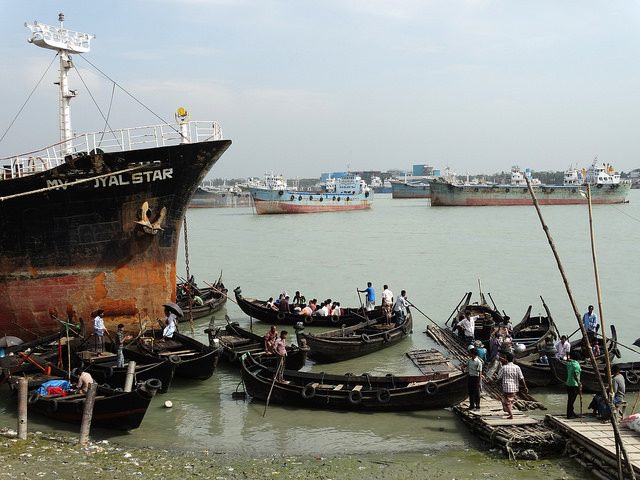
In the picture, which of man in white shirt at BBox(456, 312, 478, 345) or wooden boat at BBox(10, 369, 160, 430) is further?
man in white shirt at BBox(456, 312, 478, 345)

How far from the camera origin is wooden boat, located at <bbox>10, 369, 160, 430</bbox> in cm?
1238

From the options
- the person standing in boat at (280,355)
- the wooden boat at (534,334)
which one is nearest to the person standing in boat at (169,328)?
the person standing in boat at (280,355)

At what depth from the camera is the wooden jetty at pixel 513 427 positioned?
1138cm

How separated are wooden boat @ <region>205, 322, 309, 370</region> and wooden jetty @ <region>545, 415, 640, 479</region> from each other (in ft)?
21.0

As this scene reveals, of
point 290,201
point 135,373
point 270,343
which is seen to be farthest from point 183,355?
point 290,201

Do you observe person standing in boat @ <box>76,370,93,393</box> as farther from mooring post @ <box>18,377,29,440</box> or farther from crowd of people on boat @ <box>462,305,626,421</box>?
crowd of people on boat @ <box>462,305,626,421</box>

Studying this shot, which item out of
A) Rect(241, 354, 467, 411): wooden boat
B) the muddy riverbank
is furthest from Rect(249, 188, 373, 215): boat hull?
the muddy riverbank

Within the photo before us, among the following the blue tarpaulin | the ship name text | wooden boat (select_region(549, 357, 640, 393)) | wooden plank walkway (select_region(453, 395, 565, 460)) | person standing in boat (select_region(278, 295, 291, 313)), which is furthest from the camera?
person standing in boat (select_region(278, 295, 291, 313))

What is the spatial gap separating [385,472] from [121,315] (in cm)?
1124

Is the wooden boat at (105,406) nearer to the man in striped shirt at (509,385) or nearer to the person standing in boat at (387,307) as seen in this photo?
the man in striped shirt at (509,385)

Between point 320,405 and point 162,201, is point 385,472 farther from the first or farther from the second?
point 162,201

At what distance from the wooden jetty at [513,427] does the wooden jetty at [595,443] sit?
19cm

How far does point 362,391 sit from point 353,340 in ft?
17.0

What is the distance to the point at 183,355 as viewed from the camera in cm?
1669
